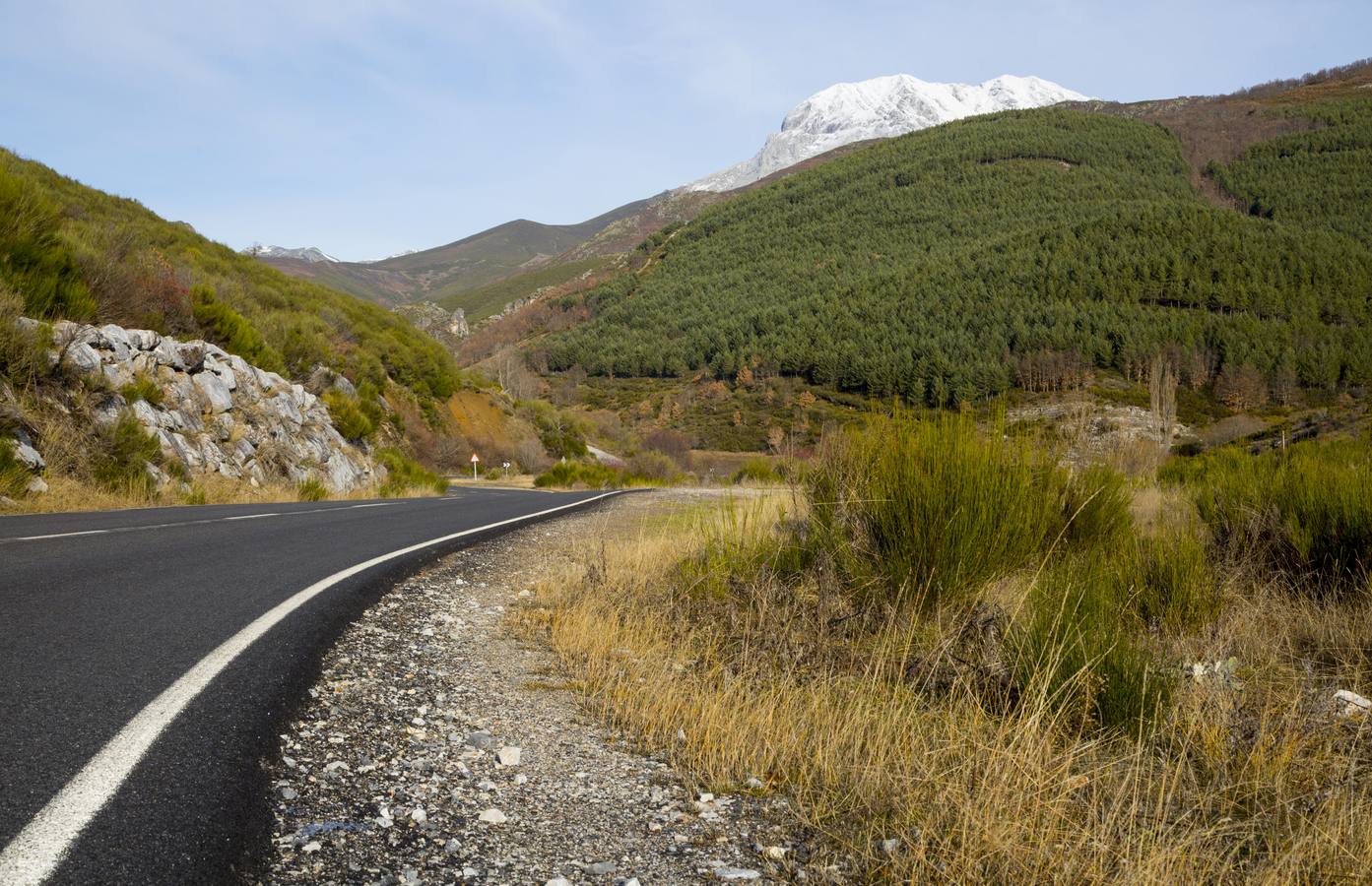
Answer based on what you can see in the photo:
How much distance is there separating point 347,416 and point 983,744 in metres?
18.9

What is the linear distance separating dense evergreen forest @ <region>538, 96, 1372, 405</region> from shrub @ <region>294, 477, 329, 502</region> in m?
42.0

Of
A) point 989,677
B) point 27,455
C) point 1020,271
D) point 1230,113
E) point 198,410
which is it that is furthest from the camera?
point 1230,113

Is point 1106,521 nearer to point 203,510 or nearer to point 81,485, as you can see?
point 203,510

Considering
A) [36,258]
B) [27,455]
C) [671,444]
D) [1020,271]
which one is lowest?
[671,444]

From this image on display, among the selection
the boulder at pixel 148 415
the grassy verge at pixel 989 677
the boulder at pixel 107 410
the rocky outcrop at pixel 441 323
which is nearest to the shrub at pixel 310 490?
the boulder at pixel 148 415

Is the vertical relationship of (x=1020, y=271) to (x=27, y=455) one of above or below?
above

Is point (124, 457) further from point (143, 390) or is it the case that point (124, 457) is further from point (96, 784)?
point (96, 784)

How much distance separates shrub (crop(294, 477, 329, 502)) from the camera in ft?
50.7

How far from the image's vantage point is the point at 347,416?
19.3m

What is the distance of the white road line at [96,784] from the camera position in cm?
197

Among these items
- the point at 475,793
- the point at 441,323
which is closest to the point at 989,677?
the point at 475,793

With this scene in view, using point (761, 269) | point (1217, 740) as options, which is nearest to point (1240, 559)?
point (1217, 740)

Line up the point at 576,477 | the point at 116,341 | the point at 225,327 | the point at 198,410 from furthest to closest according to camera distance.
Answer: the point at 576,477
the point at 225,327
the point at 198,410
the point at 116,341

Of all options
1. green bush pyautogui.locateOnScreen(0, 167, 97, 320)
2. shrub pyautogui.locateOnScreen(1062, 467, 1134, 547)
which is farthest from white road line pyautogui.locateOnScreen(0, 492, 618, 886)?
green bush pyautogui.locateOnScreen(0, 167, 97, 320)
